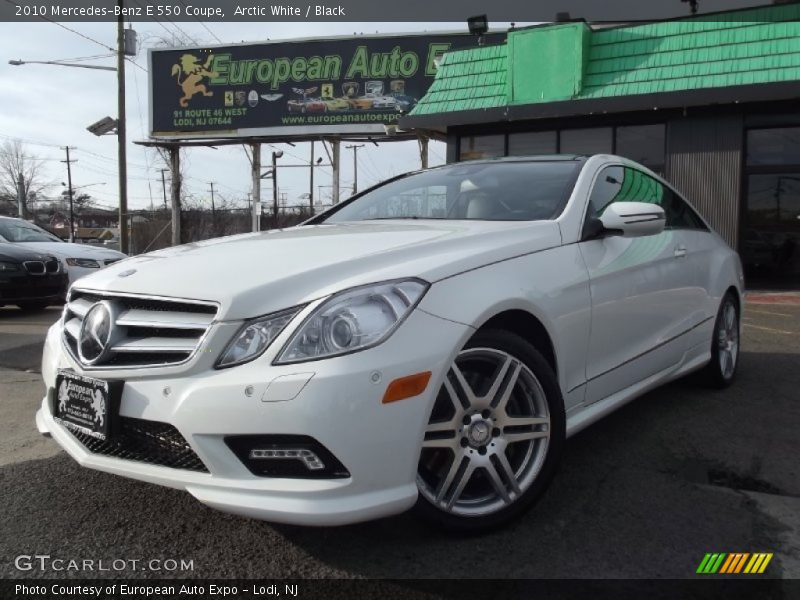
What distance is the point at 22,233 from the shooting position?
10.0 m

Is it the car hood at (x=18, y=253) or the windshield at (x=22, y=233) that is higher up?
the windshield at (x=22, y=233)

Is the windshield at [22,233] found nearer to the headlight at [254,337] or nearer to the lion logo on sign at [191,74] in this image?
the headlight at [254,337]

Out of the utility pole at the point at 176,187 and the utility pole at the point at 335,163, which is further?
the utility pole at the point at 176,187

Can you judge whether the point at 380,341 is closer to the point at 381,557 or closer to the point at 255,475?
the point at 255,475

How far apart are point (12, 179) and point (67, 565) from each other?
259 ft

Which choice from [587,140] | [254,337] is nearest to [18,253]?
[254,337]

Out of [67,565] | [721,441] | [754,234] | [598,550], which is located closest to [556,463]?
[598,550]

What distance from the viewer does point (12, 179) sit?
6888 centimetres

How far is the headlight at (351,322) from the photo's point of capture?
6.65 feet

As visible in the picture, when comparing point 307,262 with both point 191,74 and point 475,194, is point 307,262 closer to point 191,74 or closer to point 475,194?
point 475,194

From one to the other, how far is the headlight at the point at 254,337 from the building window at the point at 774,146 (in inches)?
482

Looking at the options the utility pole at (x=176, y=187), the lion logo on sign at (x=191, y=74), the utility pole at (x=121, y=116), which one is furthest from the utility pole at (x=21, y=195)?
the utility pole at (x=121, y=116)

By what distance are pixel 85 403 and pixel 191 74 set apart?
83.1ft

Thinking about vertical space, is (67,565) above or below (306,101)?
below
